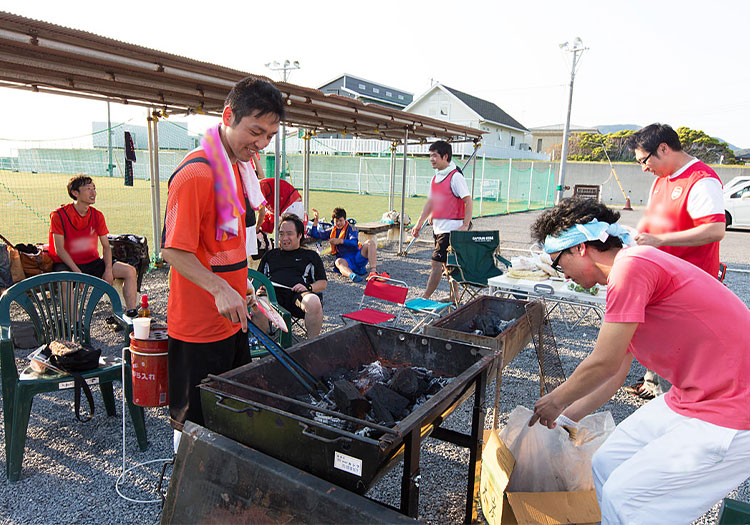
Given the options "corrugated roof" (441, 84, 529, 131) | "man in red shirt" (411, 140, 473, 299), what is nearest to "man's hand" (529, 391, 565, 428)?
"man in red shirt" (411, 140, 473, 299)

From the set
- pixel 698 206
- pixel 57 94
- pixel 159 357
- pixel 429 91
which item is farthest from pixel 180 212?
pixel 429 91

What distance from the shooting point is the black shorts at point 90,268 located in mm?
5191

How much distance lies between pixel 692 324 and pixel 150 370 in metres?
2.42

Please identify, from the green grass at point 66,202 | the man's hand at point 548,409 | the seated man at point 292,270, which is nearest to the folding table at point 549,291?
the seated man at point 292,270

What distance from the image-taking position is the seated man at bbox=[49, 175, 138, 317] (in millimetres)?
5074

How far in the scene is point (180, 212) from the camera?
1.88m

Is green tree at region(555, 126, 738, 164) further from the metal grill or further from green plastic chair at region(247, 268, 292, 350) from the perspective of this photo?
green plastic chair at region(247, 268, 292, 350)

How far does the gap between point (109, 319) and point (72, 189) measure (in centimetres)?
154

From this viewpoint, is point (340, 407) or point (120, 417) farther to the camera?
point (120, 417)

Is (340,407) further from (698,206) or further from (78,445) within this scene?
(698,206)

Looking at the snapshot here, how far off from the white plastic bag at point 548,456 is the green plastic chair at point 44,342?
2.36 metres

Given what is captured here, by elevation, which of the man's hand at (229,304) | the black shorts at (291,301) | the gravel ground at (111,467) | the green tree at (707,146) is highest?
the green tree at (707,146)

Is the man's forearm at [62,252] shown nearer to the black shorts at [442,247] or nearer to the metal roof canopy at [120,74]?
the metal roof canopy at [120,74]

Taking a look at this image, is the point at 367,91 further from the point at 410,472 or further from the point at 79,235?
the point at 410,472
